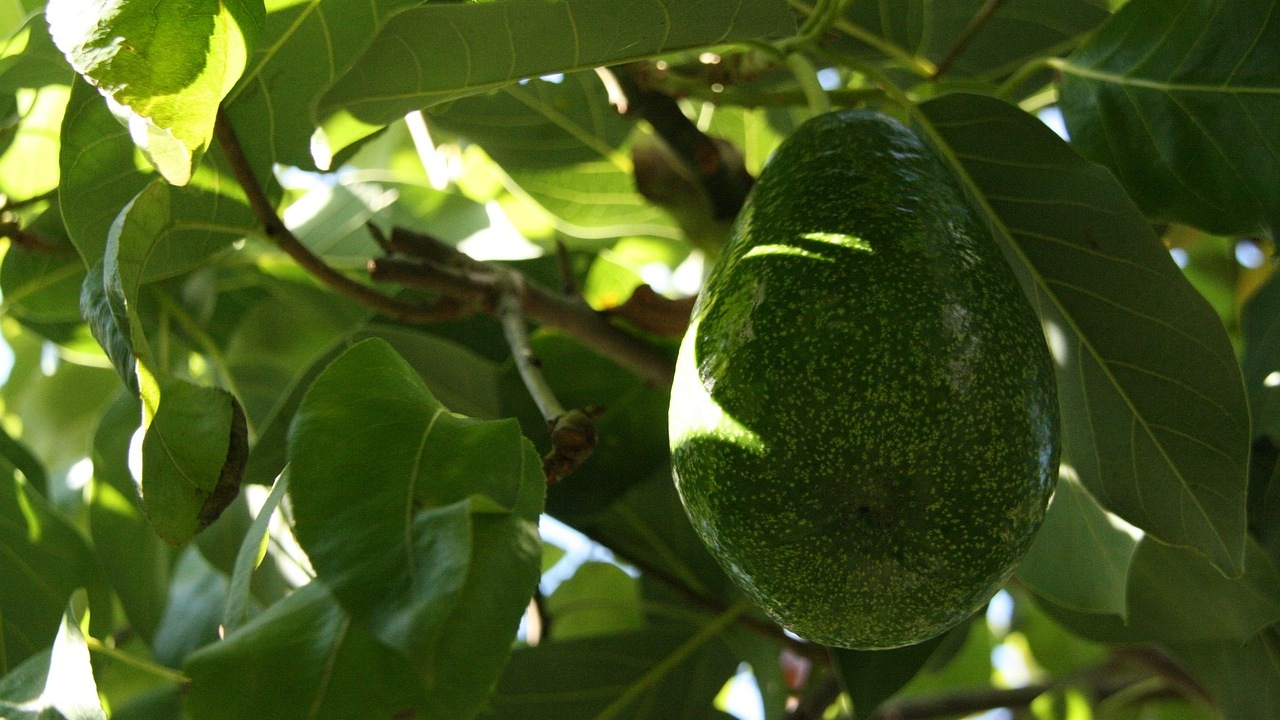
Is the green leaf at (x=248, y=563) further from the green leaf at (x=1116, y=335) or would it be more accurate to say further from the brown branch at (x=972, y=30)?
the brown branch at (x=972, y=30)

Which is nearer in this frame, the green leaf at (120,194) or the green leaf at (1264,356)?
the green leaf at (120,194)

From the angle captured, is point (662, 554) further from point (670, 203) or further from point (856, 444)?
point (856, 444)

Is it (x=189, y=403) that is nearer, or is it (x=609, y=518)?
(x=189, y=403)

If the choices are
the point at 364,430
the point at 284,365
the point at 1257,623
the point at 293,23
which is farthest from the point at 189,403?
the point at 1257,623

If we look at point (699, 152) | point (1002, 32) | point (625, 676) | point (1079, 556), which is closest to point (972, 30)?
point (1002, 32)

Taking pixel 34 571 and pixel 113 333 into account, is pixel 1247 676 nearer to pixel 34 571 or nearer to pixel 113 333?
pixel 113 333

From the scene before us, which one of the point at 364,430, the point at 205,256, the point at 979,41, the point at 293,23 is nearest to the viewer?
the point at 364,430

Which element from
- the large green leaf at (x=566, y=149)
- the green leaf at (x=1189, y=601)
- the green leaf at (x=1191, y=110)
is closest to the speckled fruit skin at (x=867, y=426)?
the green leaf at (x=1191, y=110)
